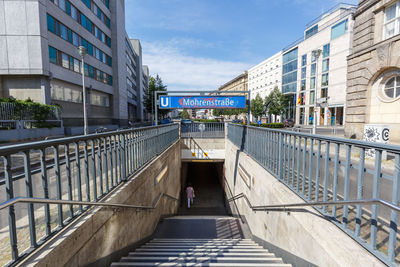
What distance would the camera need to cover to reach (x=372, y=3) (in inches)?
468

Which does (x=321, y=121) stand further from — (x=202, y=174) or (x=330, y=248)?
(x=330, y=248)

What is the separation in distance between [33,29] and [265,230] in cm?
2465

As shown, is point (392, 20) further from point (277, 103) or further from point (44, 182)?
point (277, 103)

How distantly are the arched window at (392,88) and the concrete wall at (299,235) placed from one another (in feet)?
36.5

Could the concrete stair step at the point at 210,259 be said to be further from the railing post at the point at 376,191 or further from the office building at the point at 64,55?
the office building at the point at 64,55

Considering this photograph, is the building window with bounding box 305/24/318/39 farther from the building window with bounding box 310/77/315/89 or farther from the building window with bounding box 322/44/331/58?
the building window with bounding box 310/77/315/89

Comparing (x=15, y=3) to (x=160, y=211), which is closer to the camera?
(x=160, y=211)

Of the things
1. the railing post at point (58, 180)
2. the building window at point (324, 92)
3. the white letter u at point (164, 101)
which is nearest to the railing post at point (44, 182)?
the railing post at point (58, 180)

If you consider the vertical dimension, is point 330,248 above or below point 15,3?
below

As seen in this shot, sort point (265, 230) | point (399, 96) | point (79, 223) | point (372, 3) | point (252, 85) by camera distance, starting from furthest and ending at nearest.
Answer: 1. point (252, 85)
2. point (372, 3)
3. point (399, 96)
4. point (265, 230)
5. point (79, 223)

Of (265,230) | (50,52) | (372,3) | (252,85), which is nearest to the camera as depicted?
(265,230)

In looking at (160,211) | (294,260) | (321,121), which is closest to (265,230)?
(294,260)

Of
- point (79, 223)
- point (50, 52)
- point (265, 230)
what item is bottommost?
point (265, 230)

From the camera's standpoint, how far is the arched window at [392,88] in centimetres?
1104
